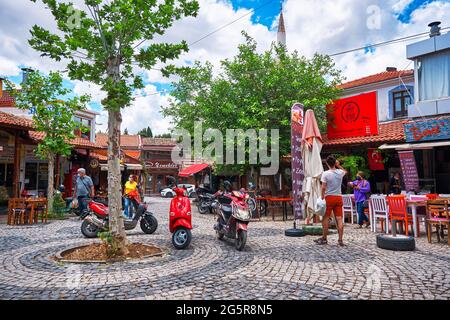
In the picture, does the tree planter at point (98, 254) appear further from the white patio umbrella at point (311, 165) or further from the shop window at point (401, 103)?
the shop window at point (401, 103)

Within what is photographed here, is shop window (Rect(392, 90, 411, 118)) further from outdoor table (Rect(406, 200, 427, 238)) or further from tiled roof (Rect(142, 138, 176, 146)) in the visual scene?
tiled roof (Rect(142, 138, 176, 146))

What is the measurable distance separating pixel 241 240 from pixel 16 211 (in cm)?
779

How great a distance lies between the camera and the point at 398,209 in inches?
296

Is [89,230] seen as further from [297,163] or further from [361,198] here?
[361,198]

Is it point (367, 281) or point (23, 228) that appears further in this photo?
point (23, 228)

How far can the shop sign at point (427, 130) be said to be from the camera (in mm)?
10688

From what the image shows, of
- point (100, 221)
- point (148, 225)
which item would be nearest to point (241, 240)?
point (148, 225)

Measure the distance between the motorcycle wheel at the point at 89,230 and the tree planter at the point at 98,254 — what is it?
1716 millimetres

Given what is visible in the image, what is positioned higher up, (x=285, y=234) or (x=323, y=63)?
(x=323, y=63)

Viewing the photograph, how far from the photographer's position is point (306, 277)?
4.32m

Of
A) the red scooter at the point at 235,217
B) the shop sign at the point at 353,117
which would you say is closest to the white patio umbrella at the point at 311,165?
the red scooter at the point at 235,217
